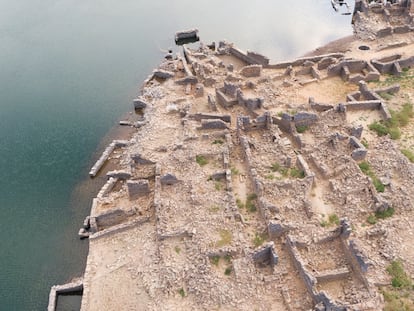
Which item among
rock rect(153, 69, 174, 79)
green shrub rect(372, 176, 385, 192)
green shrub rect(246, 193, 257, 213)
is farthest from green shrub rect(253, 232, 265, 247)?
rock rect(153, 69, 174, 79)

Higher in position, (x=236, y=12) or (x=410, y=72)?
(x=236, y=12)

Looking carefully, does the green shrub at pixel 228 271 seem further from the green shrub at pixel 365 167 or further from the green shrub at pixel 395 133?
the green shrub at pixel 395 133

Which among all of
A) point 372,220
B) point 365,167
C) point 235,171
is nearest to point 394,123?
point 365,167

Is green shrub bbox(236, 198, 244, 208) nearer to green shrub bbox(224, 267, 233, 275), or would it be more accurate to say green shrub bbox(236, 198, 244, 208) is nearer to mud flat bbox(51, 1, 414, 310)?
mud flat bbox(51, 1, 414, 310)

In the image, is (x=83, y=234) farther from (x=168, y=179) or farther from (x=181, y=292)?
(x=181, y=292)

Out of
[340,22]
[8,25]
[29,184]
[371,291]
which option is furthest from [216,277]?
[8,25]

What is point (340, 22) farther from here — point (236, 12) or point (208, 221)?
point (208, 221)
